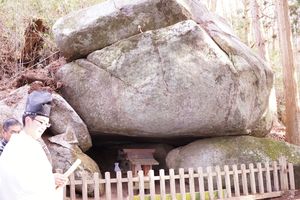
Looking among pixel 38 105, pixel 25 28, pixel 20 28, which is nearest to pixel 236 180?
pixel 38 105

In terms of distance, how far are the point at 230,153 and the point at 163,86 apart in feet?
7.53

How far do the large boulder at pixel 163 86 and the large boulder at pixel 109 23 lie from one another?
30 cm

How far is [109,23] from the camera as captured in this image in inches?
389

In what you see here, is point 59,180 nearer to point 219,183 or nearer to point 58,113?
point 58,113

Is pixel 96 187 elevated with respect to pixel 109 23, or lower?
lower

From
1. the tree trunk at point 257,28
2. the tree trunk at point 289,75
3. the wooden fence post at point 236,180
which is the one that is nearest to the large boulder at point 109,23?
the tree trunk at point 289,75

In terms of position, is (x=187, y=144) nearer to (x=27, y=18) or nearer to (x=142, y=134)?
(x=142, y=134)

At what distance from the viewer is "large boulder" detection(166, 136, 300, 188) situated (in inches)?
378

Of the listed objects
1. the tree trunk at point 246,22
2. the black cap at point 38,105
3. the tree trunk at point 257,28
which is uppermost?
the tree trunk at point 246,22

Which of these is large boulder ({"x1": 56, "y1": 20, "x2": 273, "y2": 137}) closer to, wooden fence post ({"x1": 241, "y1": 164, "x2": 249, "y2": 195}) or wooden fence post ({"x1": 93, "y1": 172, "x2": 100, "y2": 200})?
wooden fence post ({"x1": 241, "y1": 164, "x2": 249, "y2": 195})

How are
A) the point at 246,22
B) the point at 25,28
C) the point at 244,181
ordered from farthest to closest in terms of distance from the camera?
the point at 246,22 → the point at 25,28 → the point at 244,181

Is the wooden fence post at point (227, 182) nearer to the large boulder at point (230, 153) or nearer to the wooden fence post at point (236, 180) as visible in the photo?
Answer: the wooden fence post at point (236, 180)

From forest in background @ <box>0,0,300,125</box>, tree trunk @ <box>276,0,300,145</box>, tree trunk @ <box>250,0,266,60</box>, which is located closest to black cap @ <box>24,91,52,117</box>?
forest in background @ <box>0,0,300,125</box>

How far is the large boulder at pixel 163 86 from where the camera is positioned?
9.34 m
